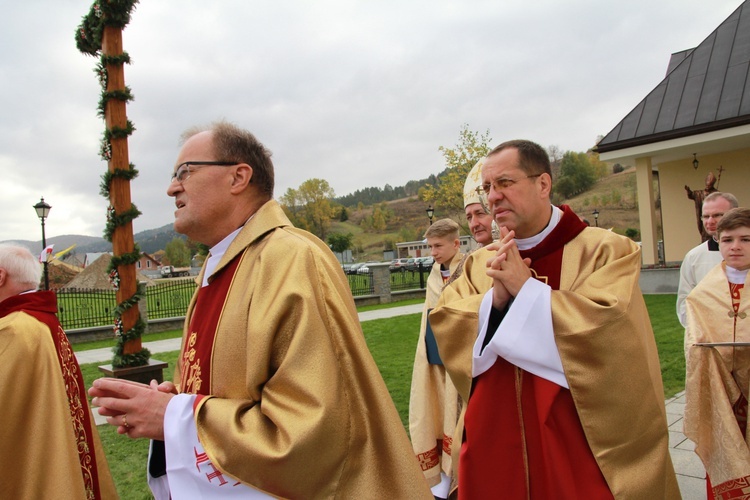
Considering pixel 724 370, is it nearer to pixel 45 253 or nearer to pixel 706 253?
pixel 706 253

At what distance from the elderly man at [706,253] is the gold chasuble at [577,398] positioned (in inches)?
79.9

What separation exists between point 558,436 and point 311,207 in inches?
2742

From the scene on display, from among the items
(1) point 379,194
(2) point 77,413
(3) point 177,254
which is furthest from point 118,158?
(1) point 379,194

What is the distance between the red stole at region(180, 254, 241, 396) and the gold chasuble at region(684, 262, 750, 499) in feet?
9.23

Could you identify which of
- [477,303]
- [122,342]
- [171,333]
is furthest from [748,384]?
[171,333]

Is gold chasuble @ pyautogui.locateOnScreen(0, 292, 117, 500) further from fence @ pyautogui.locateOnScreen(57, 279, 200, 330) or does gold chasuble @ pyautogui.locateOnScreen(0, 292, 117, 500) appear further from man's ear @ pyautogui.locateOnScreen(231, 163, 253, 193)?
fence @ pyautogui.locateOnScreen(57, 279, 200, 330)

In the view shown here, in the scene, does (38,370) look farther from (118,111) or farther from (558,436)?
(118,111)

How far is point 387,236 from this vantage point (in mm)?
105438

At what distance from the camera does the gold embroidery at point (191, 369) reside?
182 centimetres

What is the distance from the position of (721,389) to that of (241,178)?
2.92 m

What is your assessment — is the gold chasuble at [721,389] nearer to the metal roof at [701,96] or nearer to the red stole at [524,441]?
the red stole at [524,441]

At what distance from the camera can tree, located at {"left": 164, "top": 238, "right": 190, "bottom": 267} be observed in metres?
87.2

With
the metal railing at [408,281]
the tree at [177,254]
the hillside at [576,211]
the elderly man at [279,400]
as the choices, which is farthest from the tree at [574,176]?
the elderly man at [279,400]

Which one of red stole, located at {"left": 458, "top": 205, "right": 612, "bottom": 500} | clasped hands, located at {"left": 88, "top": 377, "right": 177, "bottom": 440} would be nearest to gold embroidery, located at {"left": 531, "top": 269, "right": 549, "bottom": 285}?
red stole, located at {"left": 458, "top": 205, "right": 612, "bottom": 500}
